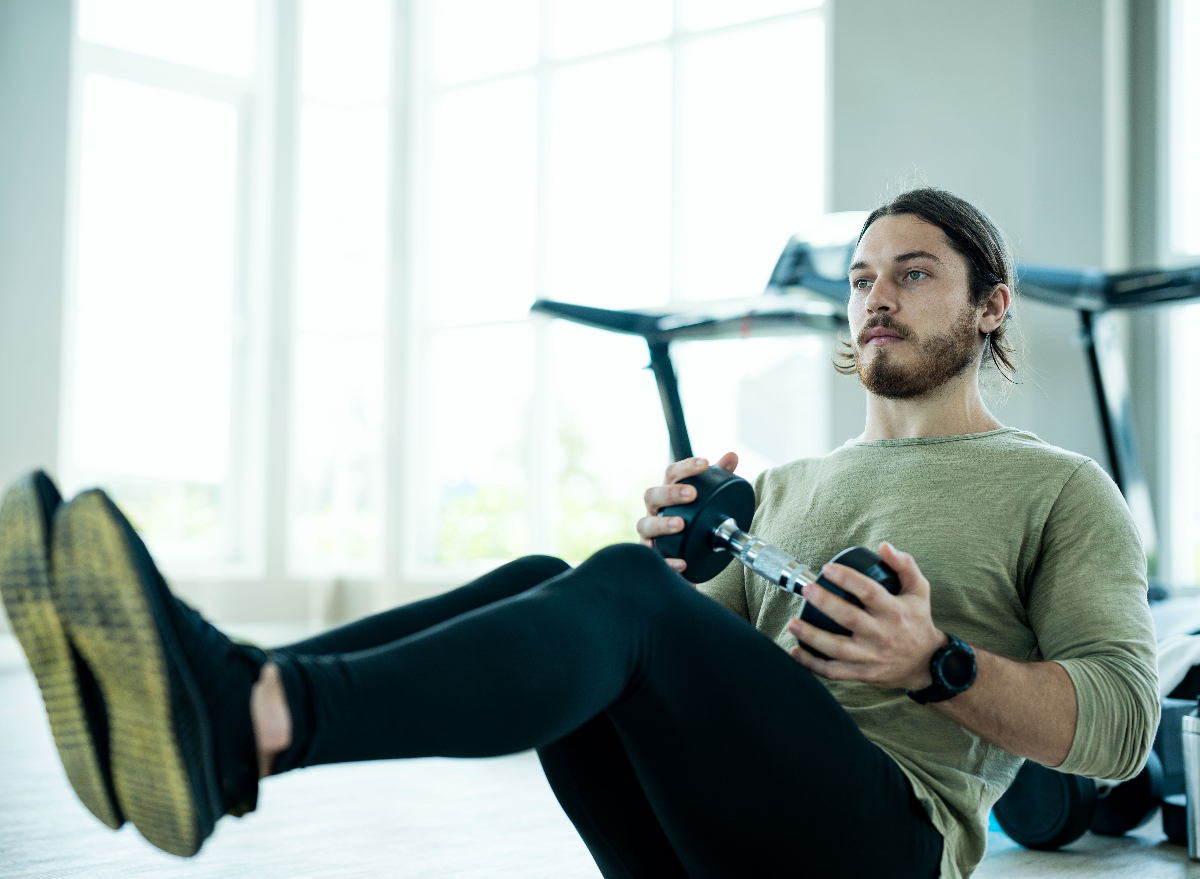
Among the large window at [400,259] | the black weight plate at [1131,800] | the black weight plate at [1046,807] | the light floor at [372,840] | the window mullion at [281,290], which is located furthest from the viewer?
the window mullion at [281,290]

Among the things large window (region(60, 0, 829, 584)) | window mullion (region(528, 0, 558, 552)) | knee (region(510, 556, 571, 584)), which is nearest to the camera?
knee (region(510, 556, 571, 584))

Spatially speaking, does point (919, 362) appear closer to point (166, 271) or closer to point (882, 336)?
point (882, 336)

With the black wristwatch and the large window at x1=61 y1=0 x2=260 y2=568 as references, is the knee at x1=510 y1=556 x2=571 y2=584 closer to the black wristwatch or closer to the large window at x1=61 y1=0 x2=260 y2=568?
the black wristwatch

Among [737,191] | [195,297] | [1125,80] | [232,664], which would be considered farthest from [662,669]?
[195,297]

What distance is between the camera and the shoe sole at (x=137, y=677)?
752 millimetres

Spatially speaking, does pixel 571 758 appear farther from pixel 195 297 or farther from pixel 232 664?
pixel 195 297

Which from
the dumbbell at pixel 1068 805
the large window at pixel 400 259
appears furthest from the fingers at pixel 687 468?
the large window at pixel 400 259

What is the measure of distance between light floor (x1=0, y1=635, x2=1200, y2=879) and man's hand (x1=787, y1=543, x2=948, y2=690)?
0.89 m

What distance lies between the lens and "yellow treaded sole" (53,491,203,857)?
75 cm

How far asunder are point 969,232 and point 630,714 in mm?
755

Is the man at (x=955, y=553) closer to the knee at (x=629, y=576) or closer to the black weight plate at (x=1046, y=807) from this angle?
the knee at (x=629, y=576)

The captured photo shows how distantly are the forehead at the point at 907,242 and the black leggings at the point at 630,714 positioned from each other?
55 centimetres

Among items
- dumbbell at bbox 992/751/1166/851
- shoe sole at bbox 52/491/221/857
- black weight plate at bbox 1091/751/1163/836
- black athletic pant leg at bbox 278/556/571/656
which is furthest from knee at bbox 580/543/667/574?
black weight plate at bbox 1091/751/1163/836

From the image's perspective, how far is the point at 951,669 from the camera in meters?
1.01
